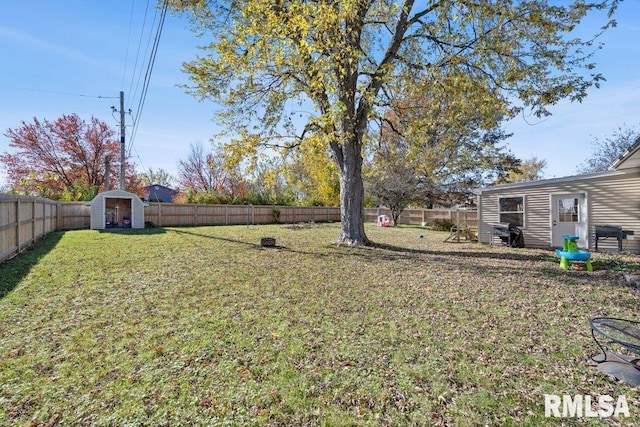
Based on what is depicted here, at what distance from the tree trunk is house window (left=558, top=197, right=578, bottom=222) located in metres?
6.61

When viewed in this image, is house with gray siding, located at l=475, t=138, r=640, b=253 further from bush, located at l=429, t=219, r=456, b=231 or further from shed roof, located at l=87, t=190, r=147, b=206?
shed roof, located at l=87, t=190, r=147, b=206

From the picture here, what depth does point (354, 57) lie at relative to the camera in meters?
8.24

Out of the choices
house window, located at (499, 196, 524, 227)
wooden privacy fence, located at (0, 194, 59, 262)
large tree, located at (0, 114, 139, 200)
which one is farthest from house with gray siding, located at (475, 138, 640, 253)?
large tree, located at (0, 114, 139, 200)

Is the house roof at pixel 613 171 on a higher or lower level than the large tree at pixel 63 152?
lower

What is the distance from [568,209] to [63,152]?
94.2 ft

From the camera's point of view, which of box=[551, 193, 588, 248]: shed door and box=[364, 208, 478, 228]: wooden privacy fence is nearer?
box=[551, 193, 588, 248]: shed door

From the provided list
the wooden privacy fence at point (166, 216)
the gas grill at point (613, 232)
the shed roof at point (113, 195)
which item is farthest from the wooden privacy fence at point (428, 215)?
the shed roof at point (113, 195)

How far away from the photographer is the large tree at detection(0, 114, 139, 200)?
65.8 feet

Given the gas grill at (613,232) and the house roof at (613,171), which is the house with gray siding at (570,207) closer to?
the house roof at (613,171)

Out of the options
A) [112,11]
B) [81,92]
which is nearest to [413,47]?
[112,11]

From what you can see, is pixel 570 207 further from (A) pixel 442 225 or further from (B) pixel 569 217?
(A) pixel 442 225

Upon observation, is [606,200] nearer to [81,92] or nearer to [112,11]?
[112,11]

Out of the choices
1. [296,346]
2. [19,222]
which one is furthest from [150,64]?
[296,346]

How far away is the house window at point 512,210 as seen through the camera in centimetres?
1116
